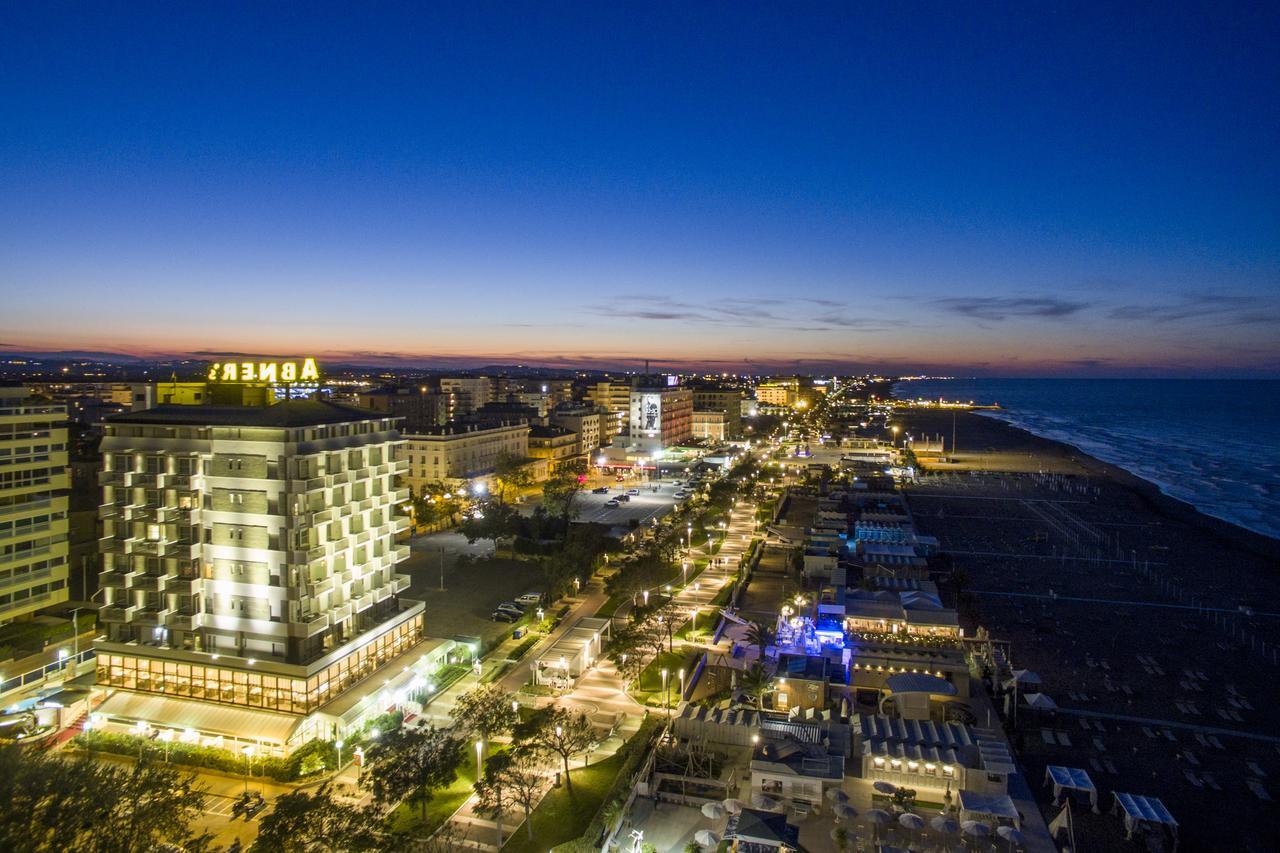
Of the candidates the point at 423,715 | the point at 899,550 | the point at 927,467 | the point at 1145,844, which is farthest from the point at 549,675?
the point at 927,467

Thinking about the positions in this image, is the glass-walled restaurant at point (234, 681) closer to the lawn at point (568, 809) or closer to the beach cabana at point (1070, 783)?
the lawn at point (568, 809)

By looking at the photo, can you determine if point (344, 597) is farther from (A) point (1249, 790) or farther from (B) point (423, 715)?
(A) point (1249, 790)

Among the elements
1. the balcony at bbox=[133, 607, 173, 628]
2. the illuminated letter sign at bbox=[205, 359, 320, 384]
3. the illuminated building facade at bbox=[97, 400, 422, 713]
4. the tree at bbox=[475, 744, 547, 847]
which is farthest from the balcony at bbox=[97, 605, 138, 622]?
the tree at bbox=[475, 744, 547, 847]

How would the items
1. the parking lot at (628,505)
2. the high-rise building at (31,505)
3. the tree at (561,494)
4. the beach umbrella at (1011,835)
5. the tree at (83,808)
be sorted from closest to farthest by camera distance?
the tree at (83,808), the beach umbrella at (1011,835), the high-rise building at (31,505), the tree at (561,494), the parking lot at (628,505)

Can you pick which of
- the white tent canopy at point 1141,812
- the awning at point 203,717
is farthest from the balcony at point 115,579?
the white tent canopy at point 1141,812

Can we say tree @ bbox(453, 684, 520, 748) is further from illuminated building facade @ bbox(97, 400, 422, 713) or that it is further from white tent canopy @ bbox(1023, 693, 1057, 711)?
white tent canopy @ bbox(1023, 693, 1057, 711)

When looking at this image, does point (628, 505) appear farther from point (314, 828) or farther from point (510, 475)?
point (314, 828)
